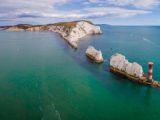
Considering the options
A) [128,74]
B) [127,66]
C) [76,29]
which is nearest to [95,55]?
[127,66]

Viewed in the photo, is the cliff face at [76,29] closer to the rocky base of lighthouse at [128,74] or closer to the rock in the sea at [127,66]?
the rock in the sea at [127,66]

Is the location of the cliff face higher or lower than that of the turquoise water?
higher

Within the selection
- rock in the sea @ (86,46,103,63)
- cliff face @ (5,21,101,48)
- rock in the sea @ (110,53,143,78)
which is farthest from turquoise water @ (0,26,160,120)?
cliff face @ (5,21,101,48)

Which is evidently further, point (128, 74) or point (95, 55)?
point (95, 55)

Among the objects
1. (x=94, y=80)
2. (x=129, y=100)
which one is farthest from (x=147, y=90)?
(x=94, y=80)

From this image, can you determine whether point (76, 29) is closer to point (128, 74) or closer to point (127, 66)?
point (127, 66)

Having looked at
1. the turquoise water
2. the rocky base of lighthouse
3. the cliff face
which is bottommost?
the turquoise water

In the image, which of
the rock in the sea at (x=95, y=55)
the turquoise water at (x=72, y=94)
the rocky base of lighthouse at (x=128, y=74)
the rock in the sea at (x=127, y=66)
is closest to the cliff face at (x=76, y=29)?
the rock in the sea at (x=95, y=55)

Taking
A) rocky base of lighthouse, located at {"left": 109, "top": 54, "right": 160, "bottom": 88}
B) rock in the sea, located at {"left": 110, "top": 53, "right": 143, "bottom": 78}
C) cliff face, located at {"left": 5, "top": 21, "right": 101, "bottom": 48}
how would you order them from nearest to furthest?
rocky base of lighthouse, located at {"left": 109, "top": 54, "right": 160, "bottom": 88}, rock in the sea, located at {"left": 110, "top": 53, "right": 143, "bottom": 78}, cliff face, located at {"left": 5, "top": 21, "right": 101, "bottom": 48}

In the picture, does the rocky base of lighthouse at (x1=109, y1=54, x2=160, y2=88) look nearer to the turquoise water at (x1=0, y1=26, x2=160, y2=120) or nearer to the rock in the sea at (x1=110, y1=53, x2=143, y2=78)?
the rock in the sea at (x1=110, y1=53, x2=143, y2=78)
